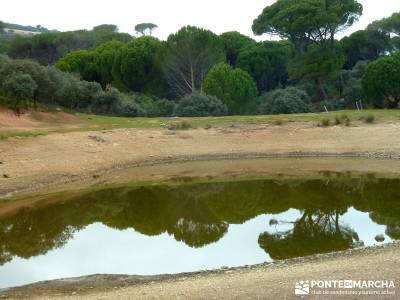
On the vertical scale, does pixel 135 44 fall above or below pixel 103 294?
above

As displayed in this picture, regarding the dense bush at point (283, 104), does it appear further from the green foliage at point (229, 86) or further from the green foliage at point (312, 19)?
the green foliage at point (312, 19)

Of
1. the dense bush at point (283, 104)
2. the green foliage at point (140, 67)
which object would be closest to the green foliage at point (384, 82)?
the dense bush at point (283, 104)

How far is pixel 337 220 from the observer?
1655 cm

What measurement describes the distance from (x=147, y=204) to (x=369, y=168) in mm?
11553

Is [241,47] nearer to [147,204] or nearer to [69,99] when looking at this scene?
[69,99]

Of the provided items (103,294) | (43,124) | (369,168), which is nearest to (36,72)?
(43,124)

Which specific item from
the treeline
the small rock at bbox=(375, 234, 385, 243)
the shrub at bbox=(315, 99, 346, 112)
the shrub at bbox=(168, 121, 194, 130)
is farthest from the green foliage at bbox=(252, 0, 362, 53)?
the small rock at bbox=(375, 234, 385, 243)

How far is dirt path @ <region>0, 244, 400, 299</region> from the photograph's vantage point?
29.2 ft

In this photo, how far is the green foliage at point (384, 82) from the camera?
44.0 metres

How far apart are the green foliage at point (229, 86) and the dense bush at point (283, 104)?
69.4 inches

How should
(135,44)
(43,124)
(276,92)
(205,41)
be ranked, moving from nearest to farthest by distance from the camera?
(43,124), (276,92), (205,41), (135,44)

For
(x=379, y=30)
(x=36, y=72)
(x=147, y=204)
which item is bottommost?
(x=147, y=204)

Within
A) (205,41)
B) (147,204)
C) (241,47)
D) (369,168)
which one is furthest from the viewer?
(241,47)

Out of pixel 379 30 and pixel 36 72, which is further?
pixel 379 30
